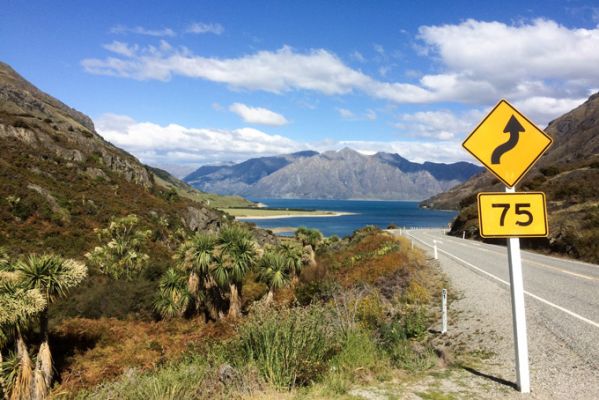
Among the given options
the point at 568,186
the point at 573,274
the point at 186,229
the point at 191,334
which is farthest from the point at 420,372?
the point at 186,229

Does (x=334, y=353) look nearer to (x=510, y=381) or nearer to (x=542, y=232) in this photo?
(x=510, y=381)

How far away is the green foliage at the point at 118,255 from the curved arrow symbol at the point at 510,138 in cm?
3314

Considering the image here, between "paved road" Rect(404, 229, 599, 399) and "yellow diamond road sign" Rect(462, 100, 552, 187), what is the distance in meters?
3.38

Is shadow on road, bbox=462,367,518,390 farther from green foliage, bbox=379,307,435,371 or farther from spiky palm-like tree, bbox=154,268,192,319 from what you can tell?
spiky palm-like tree, bbox=154,268,192,319

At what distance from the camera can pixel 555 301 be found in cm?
1162

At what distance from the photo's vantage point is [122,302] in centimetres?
2628

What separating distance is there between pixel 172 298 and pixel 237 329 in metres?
20.0

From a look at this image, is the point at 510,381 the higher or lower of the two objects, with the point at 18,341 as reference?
higher

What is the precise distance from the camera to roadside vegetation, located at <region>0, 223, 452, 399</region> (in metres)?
6.11

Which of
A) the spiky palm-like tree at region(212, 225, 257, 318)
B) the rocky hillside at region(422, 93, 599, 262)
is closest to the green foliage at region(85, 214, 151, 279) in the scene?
the spiky palm-like tree at region(212, 225, 257, 318)

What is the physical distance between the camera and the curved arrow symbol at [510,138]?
511 centimetres

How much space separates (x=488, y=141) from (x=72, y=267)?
57.2ft

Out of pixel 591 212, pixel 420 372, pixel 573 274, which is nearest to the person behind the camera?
pixel 420 372

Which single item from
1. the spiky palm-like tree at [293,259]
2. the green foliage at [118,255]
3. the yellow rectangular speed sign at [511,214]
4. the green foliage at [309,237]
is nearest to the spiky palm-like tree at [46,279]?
the spiky palm-like tree at [293,259]
